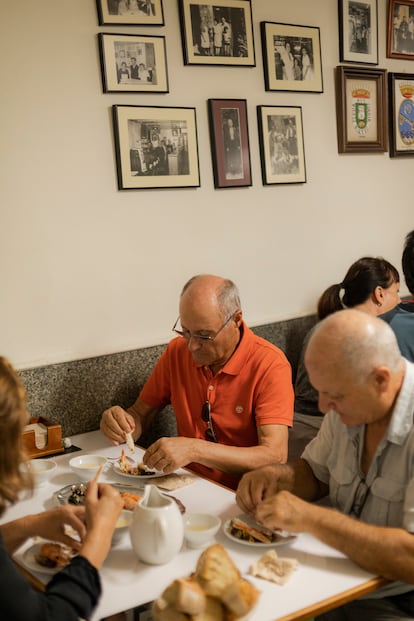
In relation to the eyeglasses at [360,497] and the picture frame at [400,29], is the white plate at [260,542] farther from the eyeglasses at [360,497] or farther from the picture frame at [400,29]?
the picture frame at [400,29]

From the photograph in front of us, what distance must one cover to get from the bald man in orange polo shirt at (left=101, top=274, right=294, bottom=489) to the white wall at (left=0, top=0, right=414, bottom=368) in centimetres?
44

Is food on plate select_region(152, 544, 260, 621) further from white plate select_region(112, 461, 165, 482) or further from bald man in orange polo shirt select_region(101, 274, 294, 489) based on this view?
bald man in orange polo shirt select_region(101, 274, 294, 489)

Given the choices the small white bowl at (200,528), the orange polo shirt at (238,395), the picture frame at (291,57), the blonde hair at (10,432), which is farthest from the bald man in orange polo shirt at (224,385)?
the picture frame at (291,57)

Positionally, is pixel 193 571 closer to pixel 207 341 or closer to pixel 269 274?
pixel 207 341

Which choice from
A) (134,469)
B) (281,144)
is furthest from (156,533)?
(281,144)

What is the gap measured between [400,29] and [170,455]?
2.65 metres

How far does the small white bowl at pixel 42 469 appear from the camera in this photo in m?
2.04

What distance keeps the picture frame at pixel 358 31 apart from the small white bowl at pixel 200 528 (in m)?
2.49

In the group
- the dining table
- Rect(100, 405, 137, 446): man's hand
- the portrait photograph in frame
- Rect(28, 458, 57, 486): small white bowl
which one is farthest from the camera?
the portrait photograph in frame

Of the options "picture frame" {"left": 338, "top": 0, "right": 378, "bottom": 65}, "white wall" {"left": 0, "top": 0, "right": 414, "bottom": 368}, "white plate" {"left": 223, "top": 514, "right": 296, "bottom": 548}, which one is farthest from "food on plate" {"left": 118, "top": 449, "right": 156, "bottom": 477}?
"picture frame" {"left": 338, "top": 0, "right": 378, "bottom": 65}

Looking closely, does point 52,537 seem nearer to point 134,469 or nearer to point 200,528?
point 200,528

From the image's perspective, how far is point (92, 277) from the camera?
273 cm

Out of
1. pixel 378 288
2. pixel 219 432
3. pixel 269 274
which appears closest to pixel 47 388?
pixel 219 432

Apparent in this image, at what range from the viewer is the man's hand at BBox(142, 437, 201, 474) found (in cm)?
204
